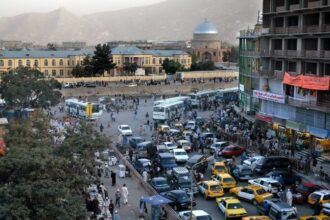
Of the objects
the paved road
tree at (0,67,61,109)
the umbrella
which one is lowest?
the paved road

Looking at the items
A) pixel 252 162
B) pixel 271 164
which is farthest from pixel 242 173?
pixel 252 162

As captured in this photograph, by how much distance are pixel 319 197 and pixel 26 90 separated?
34607 millimetres

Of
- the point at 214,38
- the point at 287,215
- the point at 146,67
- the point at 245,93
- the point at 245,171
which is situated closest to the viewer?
the point at 287,215

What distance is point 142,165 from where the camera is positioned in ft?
118

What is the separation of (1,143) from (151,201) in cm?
848

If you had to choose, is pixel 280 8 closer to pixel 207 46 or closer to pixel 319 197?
pixel 319 197

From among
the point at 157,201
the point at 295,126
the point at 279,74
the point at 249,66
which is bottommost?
the point at 157,201

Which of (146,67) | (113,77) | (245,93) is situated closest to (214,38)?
(146,67)

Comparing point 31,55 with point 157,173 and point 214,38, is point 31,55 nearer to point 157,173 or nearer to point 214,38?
point 214,38

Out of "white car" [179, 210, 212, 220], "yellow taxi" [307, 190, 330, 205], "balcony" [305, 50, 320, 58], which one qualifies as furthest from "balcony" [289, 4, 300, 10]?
"white car" [179, 210, 212, 220]

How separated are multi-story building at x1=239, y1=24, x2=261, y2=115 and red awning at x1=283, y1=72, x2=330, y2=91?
7719 mm

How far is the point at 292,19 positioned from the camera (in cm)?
4509

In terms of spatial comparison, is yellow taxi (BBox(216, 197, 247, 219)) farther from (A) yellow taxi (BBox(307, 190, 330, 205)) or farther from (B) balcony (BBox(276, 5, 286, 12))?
(B) balcony (BBox(276, 5, 286, 12))

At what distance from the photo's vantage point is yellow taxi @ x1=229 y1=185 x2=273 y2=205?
27.6 meters
